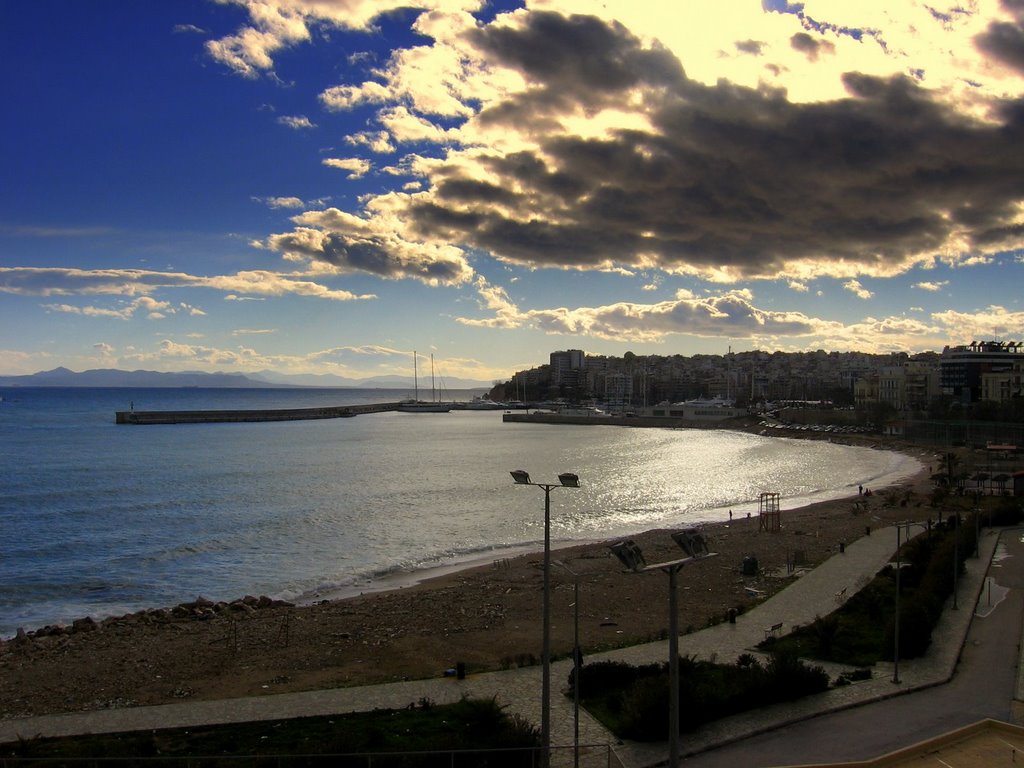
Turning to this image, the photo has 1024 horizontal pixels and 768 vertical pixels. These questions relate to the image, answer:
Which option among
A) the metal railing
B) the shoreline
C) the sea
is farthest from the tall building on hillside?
the metal railing

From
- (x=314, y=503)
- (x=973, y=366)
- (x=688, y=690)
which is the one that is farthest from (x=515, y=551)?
(x=973, y=366)

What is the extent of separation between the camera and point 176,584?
1029 inches

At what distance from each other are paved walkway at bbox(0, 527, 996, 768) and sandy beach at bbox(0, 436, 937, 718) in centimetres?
89

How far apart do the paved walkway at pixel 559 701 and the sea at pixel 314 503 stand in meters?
10.4

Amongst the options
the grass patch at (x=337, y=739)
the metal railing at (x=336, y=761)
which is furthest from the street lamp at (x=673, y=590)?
the grass patch at (x=337, y=739)

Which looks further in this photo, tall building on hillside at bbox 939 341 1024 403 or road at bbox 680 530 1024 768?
tall building on hillside at bbox 939 341 1024 403

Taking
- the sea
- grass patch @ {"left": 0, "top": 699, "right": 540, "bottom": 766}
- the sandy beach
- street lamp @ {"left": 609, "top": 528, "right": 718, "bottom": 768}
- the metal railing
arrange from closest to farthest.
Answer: street lamp @ {"left": 609, "top": 528, "right": 718, "bottom": 768} < the metal railing < grass patch @ {"left": 0, "top": 699, "right": 540, "bottom": 766} < the sandy beach < the sea

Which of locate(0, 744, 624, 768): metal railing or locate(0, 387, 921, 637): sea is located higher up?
locate(0, 744, 624, 768): metal railing

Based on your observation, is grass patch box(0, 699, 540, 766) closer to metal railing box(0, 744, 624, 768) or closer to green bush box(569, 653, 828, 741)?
metal railing box(0, 744, 624, 768)

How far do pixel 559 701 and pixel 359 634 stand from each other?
7.22m

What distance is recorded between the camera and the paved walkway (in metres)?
12.3

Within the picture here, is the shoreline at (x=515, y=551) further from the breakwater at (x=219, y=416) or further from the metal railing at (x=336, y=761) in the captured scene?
the breakwater at (x=219, y=416)

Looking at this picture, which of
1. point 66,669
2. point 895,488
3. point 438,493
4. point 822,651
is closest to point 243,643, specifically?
point 66,669

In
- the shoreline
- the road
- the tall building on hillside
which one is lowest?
the shoreline
